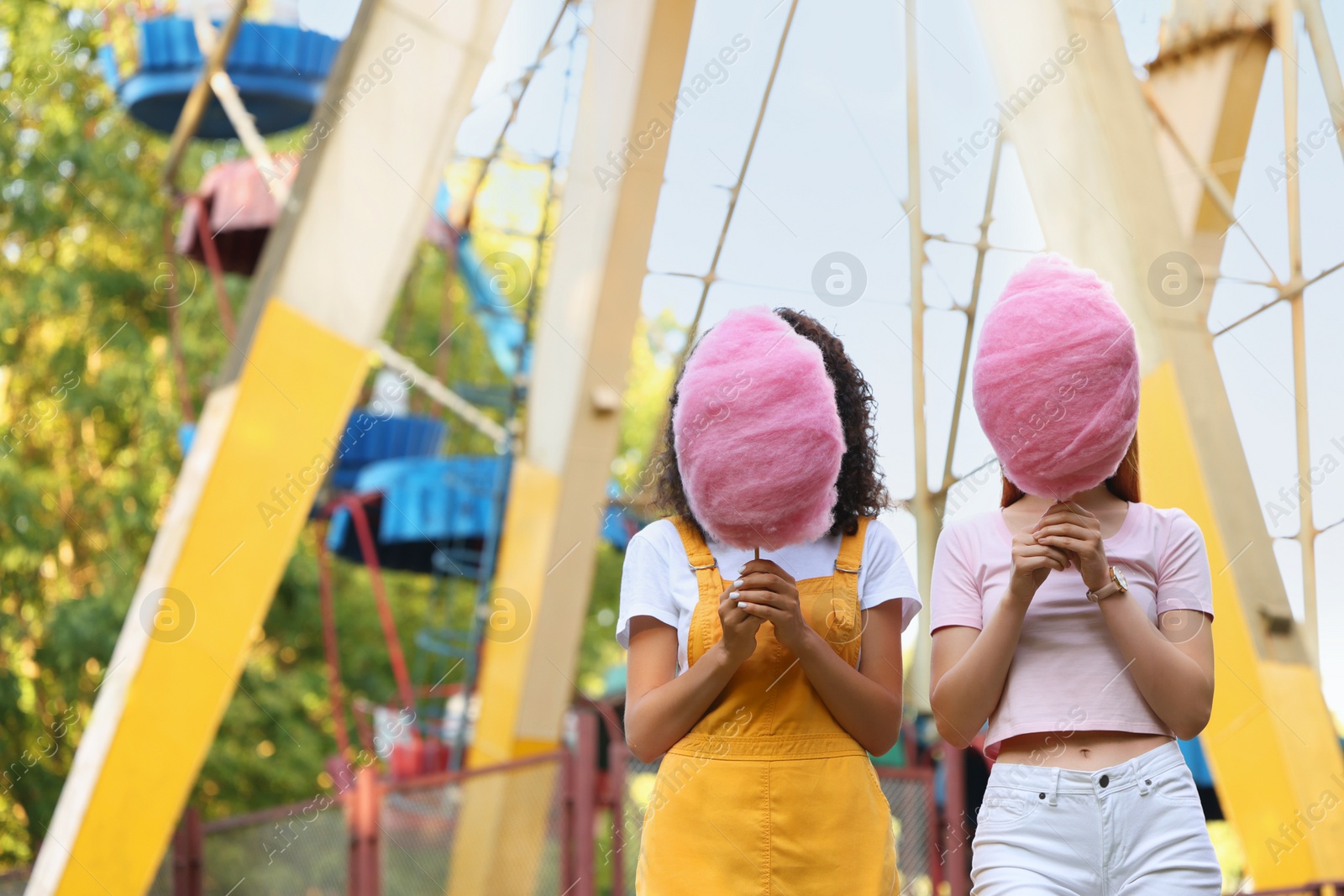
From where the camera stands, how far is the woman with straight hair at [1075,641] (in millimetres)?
1798

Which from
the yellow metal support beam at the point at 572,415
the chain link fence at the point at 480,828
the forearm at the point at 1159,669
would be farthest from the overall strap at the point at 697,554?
the yellow metal support beam at the point at 572,415

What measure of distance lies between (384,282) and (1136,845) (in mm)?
4601

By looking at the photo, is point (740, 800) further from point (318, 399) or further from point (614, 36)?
point (614, 36)

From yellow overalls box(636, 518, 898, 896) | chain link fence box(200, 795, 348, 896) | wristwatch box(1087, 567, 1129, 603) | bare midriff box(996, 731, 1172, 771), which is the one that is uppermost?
wristwatch box(1087, 567, 1129, 603)

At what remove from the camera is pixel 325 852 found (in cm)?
541

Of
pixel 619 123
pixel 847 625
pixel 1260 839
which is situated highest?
pixel 619 123

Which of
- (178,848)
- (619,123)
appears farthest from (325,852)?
(619,123)

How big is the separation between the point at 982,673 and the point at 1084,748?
0.59 feet

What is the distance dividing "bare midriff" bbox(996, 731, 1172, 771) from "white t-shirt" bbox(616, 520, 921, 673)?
0.88 feet

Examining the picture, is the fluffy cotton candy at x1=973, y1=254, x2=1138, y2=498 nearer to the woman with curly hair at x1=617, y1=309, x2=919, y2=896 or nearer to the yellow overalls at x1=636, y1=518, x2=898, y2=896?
the woman with curly hair at x1=617, y1=309, x2=919, y2=896

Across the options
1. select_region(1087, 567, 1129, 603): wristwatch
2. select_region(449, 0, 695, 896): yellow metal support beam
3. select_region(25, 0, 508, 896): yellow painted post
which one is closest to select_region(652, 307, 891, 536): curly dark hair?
select_region(1087, 567, 1129, 603): wristwatch

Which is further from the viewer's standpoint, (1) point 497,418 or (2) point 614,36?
(1) point 497,418

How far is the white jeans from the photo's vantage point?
1.77m

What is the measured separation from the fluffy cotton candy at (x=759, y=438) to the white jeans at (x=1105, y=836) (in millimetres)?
512
